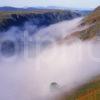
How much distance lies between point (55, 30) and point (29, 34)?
4.63 feet

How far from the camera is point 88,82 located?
14742 millimetres

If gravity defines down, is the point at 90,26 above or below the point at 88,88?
above

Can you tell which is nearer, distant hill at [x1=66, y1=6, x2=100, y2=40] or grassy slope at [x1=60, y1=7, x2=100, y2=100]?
grassy slope at [x1=60, y1=7, x2=100, y2=100]

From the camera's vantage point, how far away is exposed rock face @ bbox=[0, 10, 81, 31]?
17.1 meters

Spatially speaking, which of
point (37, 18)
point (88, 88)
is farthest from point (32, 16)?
point (88, 88)

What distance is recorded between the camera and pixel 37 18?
1842 cm

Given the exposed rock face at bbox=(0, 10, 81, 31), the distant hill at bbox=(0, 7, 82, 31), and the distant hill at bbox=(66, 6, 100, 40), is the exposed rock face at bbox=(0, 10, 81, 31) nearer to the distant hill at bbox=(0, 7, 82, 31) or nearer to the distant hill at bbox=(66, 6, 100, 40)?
the distant hill at bbox=(0, 7, 82, 31)

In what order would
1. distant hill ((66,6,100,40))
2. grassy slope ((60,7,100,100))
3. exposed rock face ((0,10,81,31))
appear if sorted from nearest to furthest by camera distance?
1. grassy slope ((60,7,100,100))
2. exposed rock face ((0,10,81,31))
3. distant hill ((66,6,100,40))

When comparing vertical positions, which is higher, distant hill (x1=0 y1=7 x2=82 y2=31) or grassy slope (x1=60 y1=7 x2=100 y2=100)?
distant hill (x1=0 y1=7 x2=82 y2=31)

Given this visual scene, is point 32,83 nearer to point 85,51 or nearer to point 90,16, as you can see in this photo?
point 85,51

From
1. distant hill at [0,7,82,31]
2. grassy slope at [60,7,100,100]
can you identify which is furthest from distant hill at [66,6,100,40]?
distant hill at [0,7,82,31]

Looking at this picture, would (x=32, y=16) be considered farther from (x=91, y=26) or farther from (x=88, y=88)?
(x=88, y=88)

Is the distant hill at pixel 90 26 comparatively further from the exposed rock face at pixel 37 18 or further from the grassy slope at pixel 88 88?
the exposed rock face at pixel 37 18

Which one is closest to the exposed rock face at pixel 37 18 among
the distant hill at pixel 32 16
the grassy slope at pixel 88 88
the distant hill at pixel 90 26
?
the distant hill at pixel 32 16
